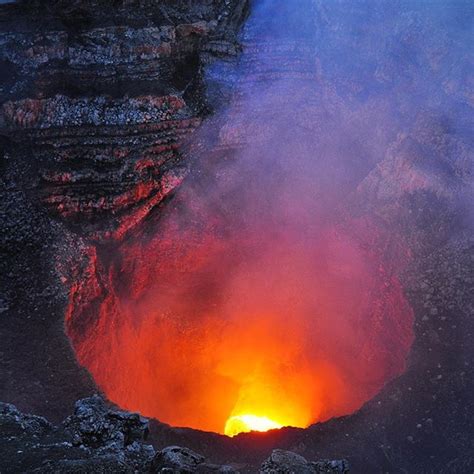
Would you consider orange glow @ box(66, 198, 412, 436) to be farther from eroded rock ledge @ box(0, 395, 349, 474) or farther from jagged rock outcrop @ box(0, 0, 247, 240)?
eroded rock ledge @ box(0, 395, 349, 474)

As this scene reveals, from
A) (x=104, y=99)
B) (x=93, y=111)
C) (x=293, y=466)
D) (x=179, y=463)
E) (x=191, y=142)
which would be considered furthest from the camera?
(x=191, y=142)

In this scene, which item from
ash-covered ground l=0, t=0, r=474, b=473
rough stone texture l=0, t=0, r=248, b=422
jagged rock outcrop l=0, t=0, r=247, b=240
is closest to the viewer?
ash-covered ground l=0, t=0, r=474, b=473

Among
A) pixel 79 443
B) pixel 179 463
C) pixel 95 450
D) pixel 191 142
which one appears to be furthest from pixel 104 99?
pixel 179 463

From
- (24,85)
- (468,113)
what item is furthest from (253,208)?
(24,85)

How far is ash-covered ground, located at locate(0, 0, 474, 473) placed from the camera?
282 inches

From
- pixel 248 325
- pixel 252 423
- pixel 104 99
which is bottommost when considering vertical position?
pixel 252 423

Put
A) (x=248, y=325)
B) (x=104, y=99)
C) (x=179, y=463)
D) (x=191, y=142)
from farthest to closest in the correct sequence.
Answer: (x=248, y=325) < (x=191, y=142) < (x=104, y=99) < (x=179, y=463)

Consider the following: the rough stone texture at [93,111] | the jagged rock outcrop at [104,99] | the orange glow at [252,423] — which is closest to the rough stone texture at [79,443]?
the rough stone texture at [93,111]

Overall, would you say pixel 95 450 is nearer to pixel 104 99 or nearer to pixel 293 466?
pixel 293 466

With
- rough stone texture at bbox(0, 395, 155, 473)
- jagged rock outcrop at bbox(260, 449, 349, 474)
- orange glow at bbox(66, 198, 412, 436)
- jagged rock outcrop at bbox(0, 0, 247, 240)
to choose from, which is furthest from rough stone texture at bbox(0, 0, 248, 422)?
jagged rock outcrop at bbox(260, 449, 349, 474)

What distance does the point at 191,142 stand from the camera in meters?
9.83

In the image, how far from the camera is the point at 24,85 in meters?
9.55

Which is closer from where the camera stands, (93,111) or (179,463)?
(179,463)

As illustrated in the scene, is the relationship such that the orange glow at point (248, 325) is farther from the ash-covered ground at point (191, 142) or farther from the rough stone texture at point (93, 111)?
the rough stone texture at point (93, 111)
